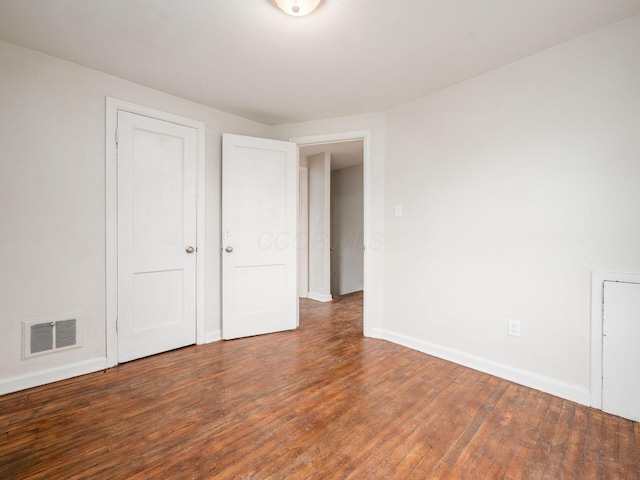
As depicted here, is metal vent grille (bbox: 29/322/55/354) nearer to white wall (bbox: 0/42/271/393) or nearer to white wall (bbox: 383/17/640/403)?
white wall (bbox: 0/42/271/393)

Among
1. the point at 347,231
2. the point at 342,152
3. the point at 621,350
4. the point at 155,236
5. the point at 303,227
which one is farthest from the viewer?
the point at 347,231

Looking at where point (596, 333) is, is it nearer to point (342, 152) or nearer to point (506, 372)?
point (506, 372)

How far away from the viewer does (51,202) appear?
221cm

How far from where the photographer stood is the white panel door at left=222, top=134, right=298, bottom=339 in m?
3.10

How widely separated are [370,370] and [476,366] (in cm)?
87

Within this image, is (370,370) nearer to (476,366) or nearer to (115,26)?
(476,366)

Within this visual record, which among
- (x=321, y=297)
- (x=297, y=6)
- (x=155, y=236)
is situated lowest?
(x=321, y=297)

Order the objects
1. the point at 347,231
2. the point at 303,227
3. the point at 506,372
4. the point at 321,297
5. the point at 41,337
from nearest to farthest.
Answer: the point at 41,337 < the point at 506,372 < the point at 321,297 < the point at 303,227 < the point at 347,231

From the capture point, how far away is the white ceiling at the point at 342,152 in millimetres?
4270

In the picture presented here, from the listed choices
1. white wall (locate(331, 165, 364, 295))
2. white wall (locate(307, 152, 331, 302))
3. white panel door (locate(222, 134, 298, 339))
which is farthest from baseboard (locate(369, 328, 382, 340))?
white wall (locate(331, 165, 364, 295))

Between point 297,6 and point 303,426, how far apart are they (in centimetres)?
234

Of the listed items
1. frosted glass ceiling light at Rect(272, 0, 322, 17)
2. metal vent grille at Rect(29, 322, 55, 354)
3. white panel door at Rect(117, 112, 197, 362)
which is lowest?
metal vent grille at Rect(29, 322, 55, 354)

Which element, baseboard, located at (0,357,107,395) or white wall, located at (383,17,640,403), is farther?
baseboard, located at (0,357,107,395)

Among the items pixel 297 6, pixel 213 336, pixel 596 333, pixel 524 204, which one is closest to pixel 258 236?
pixel 213 336
